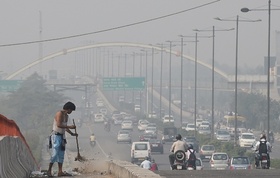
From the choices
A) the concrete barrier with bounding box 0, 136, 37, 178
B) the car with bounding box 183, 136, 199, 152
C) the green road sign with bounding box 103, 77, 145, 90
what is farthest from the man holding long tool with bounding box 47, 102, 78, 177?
the green road sign with bounding box 103, 77, 145, 90

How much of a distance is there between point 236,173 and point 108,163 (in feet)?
12.3

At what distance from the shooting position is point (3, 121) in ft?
65.2

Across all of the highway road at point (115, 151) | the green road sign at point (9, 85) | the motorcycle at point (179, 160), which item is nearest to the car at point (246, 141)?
the highway road at point (115, 151)

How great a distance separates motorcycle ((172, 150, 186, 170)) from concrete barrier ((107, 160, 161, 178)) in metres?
8.18

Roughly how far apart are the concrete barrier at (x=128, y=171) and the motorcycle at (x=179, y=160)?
8.18 meters

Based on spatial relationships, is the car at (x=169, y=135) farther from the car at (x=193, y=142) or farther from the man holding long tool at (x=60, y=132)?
the man holding long tool at (x=60, y=132)

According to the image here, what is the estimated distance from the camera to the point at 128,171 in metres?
18.3

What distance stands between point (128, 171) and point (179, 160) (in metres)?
13.6

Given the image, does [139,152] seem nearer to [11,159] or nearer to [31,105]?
[11,159]

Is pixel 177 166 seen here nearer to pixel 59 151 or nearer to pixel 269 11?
pixel 59 151

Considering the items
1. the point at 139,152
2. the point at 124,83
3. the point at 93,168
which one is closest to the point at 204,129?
the point at 124,83

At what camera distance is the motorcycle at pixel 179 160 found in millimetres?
31781

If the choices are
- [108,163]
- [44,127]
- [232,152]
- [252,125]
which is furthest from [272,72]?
[108,163]

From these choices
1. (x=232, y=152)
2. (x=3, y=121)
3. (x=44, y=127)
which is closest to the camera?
(x=3, y=121)
